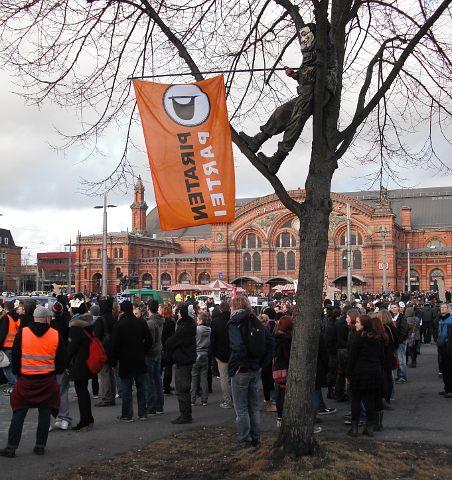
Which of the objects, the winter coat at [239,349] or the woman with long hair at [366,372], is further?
the woman with long hair at [366,372]

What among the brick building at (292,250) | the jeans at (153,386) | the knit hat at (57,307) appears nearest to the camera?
the knit hat at (57,307)

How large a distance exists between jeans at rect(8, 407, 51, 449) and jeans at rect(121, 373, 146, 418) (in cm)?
218

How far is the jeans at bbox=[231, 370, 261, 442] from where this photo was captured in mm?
7762

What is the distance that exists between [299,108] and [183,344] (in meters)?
4.53

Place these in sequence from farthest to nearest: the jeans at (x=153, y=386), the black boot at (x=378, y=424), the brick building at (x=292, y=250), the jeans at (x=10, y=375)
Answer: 1. the brick building at (x=292, y=250)
2. the jeans at (x=10, y=375)
3. the jeans at (x=153, y=386)
4. the black boot at (x=378, y=424)

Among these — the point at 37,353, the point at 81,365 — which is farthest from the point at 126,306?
the point at 37,353

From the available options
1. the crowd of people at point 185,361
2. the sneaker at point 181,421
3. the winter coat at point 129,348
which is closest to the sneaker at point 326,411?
the crowd of people at point 185,361

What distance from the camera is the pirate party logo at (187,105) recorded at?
7176 millimetres

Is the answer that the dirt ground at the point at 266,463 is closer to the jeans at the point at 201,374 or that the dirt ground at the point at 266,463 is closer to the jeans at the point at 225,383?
the jeans at the point at 225,383

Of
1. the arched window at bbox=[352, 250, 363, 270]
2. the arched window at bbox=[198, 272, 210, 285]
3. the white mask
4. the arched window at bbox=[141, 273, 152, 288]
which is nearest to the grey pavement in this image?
the white mask

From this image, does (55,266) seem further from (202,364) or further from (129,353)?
(129,353)

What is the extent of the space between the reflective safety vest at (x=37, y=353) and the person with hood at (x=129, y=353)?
2.13m

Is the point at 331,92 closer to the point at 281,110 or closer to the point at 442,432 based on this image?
the point at 281,110

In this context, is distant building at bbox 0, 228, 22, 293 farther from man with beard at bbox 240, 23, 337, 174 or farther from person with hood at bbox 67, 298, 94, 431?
man with beard at bbox 240, 23, 337, 174
